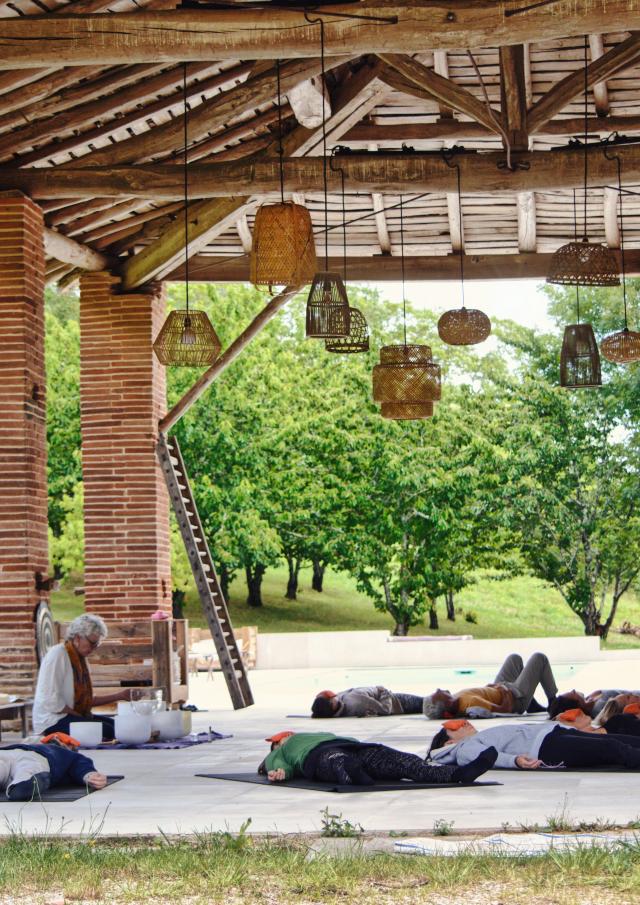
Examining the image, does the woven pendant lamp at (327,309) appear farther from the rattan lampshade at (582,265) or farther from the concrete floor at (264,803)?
the concrete floor at (264,803)

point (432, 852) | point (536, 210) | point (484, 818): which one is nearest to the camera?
point (432, 852)

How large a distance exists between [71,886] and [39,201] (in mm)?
7466

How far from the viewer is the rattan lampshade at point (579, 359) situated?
10523 millimetres

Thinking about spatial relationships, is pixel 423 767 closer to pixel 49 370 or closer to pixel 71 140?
pixel 71 140

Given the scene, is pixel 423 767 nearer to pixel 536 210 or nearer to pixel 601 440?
pixel 536 210

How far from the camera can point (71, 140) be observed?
34.4 feet

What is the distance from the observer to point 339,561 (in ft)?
100

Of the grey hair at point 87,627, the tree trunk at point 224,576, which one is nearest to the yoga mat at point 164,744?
the grey hair at point 87,627

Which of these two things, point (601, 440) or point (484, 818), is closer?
point (484, 818)

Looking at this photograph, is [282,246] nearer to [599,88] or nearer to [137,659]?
[599,88]

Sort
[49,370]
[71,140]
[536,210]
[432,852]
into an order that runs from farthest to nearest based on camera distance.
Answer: [49,370] → [536,210] → [71,140] → [432,852]

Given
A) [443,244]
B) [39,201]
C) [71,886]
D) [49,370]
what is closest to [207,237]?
[39,201]

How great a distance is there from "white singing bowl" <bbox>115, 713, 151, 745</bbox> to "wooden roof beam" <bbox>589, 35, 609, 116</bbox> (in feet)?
18.9

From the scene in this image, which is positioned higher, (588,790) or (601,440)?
(601,440)
